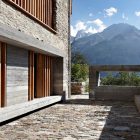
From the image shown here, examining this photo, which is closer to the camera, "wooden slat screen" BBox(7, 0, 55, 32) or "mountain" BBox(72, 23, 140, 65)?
"wooden slat screen" BBox(7, 0, 55, 32)

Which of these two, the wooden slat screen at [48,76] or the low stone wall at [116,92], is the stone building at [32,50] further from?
the low stone wall at [116,92]

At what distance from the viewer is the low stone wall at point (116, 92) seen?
48.3ft

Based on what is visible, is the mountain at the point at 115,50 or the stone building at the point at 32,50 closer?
the stone building at the point at 32,50

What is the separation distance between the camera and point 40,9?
11898mm

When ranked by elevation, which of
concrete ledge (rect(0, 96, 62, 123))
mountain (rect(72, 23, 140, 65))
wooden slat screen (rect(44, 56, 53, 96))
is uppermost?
mountain (rect(72, 23, 140, 65))

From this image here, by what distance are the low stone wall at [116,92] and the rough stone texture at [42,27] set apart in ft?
5.59

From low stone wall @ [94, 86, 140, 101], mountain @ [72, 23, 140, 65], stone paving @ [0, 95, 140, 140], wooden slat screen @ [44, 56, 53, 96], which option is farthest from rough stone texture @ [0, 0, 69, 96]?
mountain @ [72, 23, 140, 65]

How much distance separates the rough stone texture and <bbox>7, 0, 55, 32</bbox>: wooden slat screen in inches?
10.3

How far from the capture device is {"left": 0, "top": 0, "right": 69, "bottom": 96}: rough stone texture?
808 centimetres

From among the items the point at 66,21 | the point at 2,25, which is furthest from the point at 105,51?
the point at 2,25

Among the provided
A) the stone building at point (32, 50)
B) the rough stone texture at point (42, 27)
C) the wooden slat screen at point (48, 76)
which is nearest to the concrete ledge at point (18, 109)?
the stone building at point (32, 50)

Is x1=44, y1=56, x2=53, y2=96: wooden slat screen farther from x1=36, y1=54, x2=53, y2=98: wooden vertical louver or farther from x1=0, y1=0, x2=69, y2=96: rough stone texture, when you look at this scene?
x1=0, y1=0, x2=69, y2=96: rough stone texture

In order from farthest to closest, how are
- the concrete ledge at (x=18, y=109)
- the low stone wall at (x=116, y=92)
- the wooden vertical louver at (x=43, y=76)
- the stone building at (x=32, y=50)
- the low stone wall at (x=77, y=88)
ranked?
the low stone wall at (x=77, y=88)
the low stone wall at (x=116, y=92)
the wooden vertical louver at (x=43, y=76)
the stone building at (x=32, y=50)
the concrete ledge at (x=18, y=109)

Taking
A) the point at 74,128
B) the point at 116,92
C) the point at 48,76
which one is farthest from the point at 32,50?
the point at 116,92
